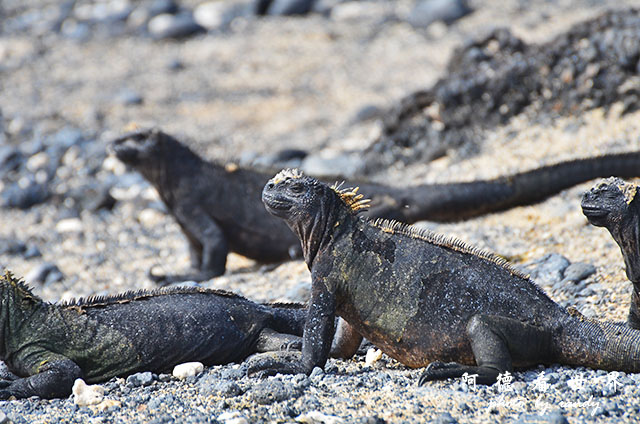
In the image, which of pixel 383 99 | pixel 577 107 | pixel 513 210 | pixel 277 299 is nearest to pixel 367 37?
pixel 383 99

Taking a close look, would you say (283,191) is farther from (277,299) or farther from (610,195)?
(277,299)

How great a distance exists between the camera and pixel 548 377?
A: 3.94m

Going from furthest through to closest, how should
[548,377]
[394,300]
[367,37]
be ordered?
[367,37]
[394,300]
[548,377]

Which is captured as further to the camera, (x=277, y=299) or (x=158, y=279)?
(x=158, y=279)

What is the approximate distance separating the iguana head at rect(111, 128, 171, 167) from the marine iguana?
3.04 m

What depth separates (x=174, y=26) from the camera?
62.0 feet

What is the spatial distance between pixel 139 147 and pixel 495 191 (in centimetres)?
336

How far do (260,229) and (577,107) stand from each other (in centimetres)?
399

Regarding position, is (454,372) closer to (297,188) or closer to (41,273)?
(297,188)

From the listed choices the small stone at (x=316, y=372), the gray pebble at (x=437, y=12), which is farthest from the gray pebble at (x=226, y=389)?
the gray pebble at (x=437, y=12)

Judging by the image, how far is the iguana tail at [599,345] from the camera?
3.94m

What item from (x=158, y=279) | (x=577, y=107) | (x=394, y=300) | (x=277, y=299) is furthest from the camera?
(x=577, y=107)

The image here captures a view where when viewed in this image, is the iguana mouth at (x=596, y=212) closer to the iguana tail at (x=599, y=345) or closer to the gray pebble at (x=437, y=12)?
the iguana tail at (x=599, y=345)

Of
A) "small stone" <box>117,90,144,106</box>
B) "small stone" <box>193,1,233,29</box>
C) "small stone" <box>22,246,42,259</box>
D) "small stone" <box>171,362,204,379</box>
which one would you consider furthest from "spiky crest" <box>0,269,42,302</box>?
"small stone" <box>193,1,233,29</box>
